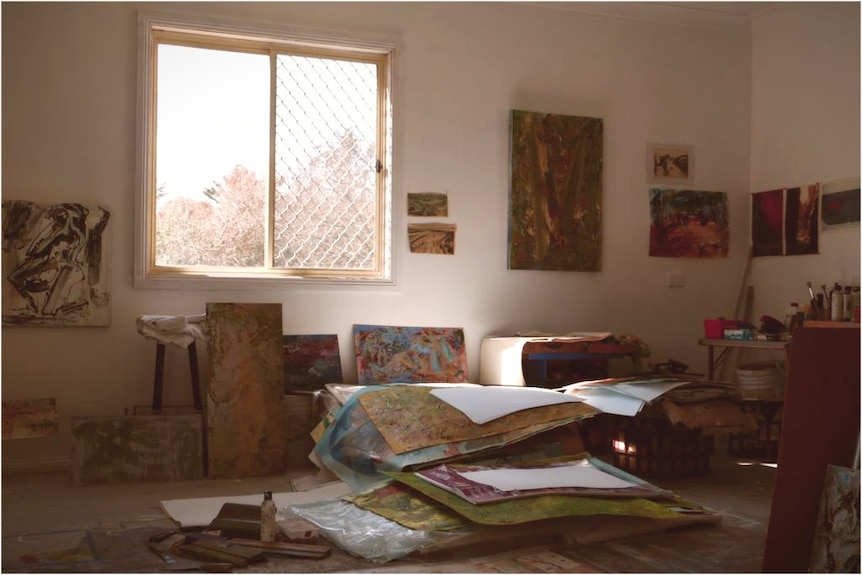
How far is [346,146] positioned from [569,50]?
173 centimetres

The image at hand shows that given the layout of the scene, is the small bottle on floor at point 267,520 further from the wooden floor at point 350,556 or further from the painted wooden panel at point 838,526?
the painted wooden panel at point 838,526

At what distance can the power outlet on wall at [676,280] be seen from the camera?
20.6 ft

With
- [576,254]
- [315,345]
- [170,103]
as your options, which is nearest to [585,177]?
[576,254]

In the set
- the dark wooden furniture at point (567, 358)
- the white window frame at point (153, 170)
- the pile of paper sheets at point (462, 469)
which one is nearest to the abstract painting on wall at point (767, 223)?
the dark wooden furniture at point (567, 358)

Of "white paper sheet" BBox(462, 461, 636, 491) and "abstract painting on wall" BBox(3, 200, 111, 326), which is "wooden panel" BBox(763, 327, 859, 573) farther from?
"abstract painting on wall" BBox(3, 200, 111, 326)

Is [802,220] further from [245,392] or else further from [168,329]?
[168,329]

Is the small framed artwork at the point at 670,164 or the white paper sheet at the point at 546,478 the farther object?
the small framed artwork at the point at 670,164

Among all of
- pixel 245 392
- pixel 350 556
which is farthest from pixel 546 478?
pixel 245 392

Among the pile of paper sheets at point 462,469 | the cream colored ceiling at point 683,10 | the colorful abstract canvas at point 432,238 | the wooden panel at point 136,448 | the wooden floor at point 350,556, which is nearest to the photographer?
the wooden floor at point 350,556

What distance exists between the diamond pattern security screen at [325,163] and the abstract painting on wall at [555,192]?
97 centimetres

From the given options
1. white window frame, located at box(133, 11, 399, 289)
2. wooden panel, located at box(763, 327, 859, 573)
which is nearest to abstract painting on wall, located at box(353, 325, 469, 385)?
white window frame, located at box(133, 11, 399, 289)

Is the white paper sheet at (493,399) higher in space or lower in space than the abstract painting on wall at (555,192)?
lower

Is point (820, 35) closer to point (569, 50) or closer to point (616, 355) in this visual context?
point (569, 50)

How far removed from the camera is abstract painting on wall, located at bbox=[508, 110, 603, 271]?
589 centimetres
